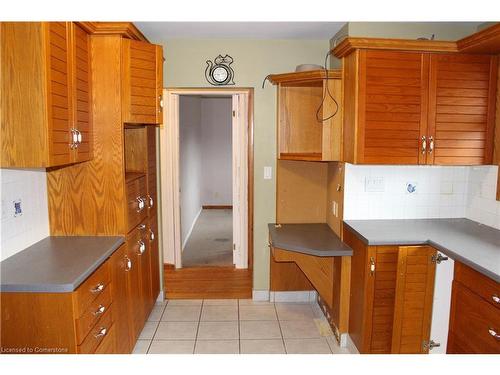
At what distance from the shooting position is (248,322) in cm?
327

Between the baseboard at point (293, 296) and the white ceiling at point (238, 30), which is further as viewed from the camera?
the baseboard at point (293, 296)

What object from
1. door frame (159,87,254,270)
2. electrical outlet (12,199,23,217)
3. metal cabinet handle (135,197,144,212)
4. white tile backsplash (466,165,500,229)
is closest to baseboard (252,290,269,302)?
door frame (159,87,254,270)

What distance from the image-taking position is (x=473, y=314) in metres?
2.01

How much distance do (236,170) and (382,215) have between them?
1.67 m

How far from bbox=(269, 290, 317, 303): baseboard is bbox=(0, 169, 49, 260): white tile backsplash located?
208 centimetres

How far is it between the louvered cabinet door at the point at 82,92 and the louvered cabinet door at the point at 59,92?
0.26 ft

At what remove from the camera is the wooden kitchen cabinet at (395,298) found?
7.95 ft

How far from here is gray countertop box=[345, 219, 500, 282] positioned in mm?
2015

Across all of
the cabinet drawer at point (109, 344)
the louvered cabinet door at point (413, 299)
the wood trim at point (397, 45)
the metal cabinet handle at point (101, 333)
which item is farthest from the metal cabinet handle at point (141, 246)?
the wood trim at point (397, 45)

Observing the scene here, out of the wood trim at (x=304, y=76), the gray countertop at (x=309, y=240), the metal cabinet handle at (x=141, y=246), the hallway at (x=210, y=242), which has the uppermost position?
the wood trim at (x=304, y=76)

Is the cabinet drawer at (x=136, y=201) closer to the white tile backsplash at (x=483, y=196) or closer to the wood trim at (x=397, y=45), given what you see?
the wood trim at (x=397, y=45)

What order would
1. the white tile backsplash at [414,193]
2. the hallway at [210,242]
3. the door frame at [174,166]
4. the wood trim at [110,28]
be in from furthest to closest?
the hallway at [210,242]
the door frame at [174,166]
the white tile backsplash at [414,193]
the wood trim at [110,28]

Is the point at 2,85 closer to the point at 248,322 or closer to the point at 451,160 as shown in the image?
the point at 248,322

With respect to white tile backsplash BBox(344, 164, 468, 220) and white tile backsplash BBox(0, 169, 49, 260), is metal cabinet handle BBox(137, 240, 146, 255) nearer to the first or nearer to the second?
white tile backsplash BBox(0, 169, 49, 260)
